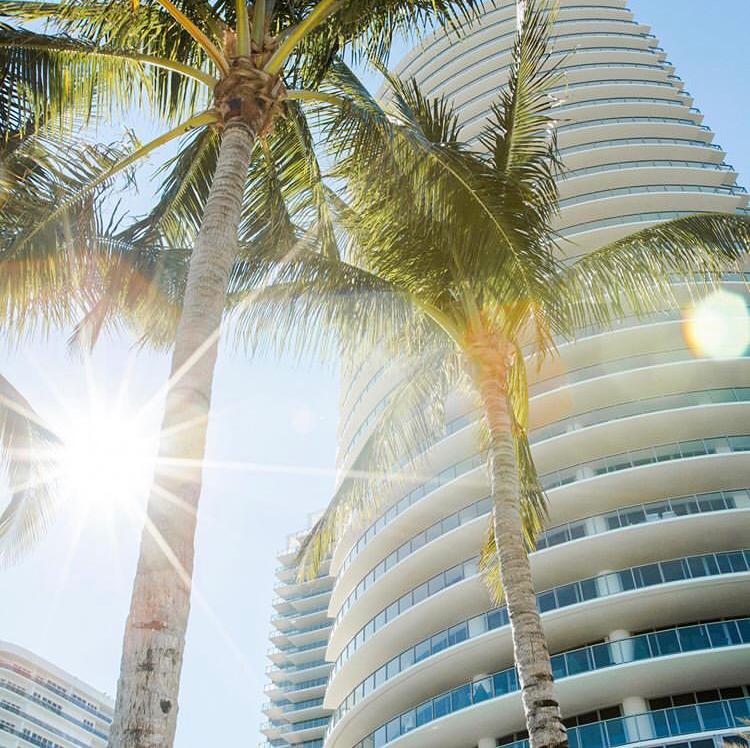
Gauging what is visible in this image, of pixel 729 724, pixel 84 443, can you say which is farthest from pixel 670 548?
pixel 84 443

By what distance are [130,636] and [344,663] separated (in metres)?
32.4

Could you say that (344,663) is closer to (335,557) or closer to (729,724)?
(335,557)

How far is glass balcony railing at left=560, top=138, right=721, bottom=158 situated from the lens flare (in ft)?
46.8

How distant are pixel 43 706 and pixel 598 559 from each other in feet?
291

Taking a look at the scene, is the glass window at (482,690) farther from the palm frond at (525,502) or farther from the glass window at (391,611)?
the palm frond at (525,502)

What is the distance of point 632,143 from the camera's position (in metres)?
44.5

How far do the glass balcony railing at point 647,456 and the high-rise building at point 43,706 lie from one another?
3267 inches

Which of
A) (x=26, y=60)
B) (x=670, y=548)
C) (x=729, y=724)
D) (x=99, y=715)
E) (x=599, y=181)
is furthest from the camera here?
(x=99, y=715)

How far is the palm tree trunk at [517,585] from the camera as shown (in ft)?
26.1

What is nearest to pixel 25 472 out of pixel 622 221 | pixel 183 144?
pixel 183 144

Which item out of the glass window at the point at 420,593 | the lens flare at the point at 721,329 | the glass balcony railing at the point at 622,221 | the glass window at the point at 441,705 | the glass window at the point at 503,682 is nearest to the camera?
the glass window at the point at 503,682

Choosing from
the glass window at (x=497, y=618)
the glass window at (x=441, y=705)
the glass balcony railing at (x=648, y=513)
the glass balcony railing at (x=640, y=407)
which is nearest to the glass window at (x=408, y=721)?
the glass window at (x=441, y=705)

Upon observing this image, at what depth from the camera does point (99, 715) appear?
106m

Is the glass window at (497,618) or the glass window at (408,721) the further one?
the glass window at (408,721)
